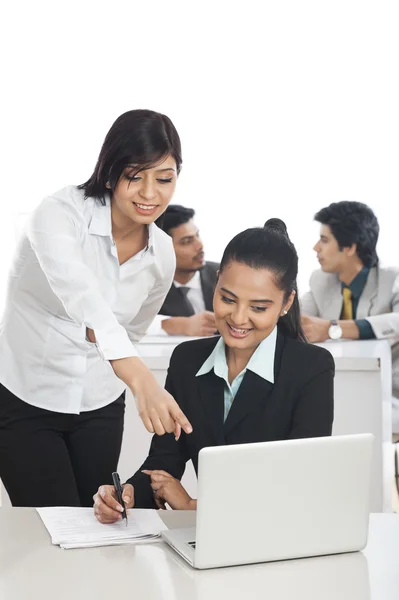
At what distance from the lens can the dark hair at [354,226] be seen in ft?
11.4

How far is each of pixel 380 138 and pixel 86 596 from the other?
368 cm

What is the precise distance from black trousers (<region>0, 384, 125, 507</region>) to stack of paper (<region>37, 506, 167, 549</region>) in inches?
10.7

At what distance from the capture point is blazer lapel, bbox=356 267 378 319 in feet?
11.1

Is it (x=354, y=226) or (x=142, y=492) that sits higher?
(x=354, y=226)

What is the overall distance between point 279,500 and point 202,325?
78.5 inches

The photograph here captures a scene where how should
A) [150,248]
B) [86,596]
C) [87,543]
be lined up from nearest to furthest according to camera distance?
[86,596] → [87,543] → [150,248]

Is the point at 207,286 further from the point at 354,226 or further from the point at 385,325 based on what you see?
the point at 385,325

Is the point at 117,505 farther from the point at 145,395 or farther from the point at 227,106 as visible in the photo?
the point at 227,106

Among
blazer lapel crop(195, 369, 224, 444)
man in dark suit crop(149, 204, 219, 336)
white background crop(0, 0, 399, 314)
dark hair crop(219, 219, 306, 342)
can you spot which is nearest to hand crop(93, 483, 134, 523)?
blazer lapel crop(195, 369, 224, 444)

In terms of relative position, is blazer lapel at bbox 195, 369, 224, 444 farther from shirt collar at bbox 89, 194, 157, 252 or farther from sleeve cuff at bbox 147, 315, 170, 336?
sleeve cuff at bbox 147, 315, 170, 336

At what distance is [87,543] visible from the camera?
4.37 ft

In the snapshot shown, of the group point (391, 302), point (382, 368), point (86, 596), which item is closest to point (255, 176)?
point (391, 302)

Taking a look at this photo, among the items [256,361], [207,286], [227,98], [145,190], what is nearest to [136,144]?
[145,190]

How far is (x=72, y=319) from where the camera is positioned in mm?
1759
